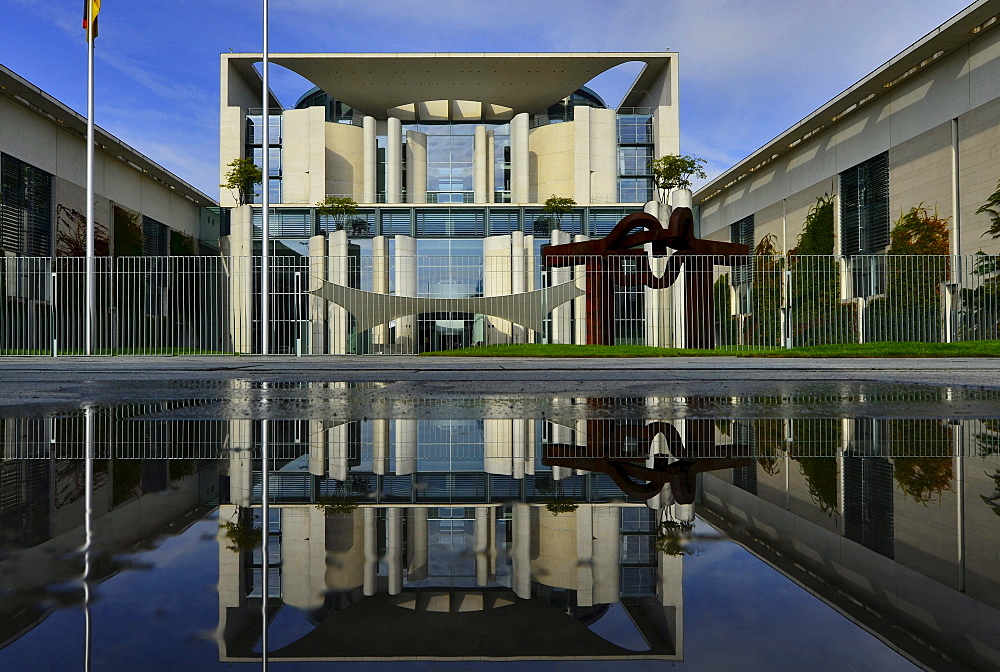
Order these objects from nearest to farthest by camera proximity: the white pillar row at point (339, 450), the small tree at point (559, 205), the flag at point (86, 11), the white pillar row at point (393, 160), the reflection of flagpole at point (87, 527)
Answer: the reflection of flagpole at point (87, 527), the white pillar row at point (339, 450), the flag at point (86, 11), the small tree at point (559, 205), the white pillar row at point (393, 160)

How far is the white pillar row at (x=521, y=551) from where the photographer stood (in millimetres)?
1266

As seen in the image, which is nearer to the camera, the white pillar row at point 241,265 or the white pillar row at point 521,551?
the white pillar row at point 521,551

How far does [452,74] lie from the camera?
132 feet

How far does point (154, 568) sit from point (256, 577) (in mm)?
216

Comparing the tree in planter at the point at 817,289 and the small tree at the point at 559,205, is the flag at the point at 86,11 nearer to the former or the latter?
the small tree at the point at 559,205

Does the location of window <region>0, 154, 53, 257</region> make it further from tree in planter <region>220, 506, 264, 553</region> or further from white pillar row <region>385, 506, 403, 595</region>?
white pillar row <region>385, 506, 403, 595</region>

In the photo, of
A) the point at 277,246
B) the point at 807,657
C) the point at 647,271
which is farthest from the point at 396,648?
the point at 277,246

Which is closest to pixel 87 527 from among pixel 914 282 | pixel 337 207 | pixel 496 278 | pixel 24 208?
pixel 914 282

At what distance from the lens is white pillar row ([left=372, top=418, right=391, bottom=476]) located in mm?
2500

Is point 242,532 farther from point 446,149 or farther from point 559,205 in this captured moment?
point 446,149

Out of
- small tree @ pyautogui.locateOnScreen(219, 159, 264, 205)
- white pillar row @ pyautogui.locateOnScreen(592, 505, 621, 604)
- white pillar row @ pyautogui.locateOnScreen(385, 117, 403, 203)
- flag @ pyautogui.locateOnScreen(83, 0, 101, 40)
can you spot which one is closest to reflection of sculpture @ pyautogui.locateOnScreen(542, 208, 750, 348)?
flag @ pyautogui.locateOnScreen(83, 0, 101, 40)

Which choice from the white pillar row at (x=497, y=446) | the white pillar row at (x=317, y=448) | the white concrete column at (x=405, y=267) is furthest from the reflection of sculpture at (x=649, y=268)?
the white pillar row at (x=317, y=448)

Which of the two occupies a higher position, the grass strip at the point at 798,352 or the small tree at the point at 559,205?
the small tree at the point at 559,205

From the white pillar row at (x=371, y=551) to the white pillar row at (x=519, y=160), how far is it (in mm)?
39782
